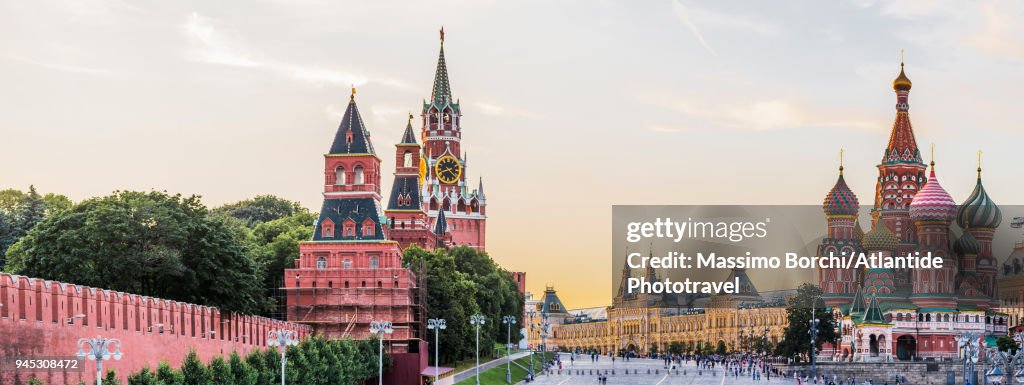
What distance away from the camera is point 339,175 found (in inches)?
4281

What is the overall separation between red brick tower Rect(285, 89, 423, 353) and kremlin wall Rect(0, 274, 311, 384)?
29.6 m

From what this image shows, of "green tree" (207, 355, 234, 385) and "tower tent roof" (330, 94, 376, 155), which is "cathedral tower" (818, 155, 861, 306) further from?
"green tree" (207, 355, 234, 385)

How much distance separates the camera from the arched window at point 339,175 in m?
108

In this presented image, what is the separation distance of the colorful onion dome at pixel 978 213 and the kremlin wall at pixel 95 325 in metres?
135

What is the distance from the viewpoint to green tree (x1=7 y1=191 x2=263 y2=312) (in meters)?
80.3

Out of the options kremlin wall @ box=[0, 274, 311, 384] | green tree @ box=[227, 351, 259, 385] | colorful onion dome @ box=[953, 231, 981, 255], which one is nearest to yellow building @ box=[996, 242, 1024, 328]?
colorful onion dome @ box=[953, 231, 981, 255]

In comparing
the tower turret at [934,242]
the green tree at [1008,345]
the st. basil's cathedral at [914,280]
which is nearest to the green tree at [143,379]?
the green tree at [1008,345]

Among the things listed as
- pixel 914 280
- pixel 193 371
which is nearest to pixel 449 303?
pixel 193 371

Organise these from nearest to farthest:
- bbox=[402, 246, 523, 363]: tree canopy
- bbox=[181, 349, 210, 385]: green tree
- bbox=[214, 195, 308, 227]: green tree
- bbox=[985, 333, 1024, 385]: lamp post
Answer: bbox=[181, 349, 210, 385]: green tree < bbox=[985, 333, 1024, 385]: lamp post < bbox=[402, 246, 523, 363]: tree canopy < bbox=[214, 195, 308, 227]: green tree

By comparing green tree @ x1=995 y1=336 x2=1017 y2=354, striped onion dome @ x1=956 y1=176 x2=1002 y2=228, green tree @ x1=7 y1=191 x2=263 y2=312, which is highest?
striped onion dome @ x1=956 y1=176 x2=1002 y2=228

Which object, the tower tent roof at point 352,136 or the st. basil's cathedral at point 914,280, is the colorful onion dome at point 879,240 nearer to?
the st. basil's cathedral at point 914,280

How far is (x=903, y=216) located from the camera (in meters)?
198

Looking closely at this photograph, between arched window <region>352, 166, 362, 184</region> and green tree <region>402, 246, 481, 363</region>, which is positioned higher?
arched window <region>352, 166, 362, 184</region>

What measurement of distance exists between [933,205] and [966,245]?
6.25 metres
